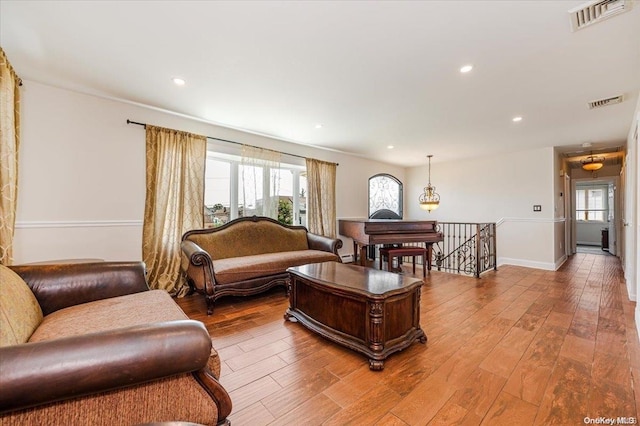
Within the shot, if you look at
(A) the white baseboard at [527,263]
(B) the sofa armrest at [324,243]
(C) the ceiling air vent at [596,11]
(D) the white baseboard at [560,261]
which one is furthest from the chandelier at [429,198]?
(C) the ceiling air vent at [596,11]

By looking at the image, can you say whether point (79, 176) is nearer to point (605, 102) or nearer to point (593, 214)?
point (605, 102)

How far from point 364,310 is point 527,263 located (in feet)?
16.5

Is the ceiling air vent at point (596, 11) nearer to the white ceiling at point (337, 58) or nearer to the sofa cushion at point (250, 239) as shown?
the white ceiling at point (337, 58)

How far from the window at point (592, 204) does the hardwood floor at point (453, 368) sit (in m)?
7.48

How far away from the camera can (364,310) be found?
194cm

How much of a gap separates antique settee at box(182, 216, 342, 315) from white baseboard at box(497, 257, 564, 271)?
387cm

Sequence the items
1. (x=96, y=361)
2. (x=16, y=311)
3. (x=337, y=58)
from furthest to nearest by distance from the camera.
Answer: (x=337, y=58)
(x=16, y=311)
(x=96, y=361)

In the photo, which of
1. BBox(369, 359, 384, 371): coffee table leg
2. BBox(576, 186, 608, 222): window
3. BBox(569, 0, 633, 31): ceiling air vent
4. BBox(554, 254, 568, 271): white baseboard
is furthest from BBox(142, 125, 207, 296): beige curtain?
BBox(576, 186, 608, 222): window

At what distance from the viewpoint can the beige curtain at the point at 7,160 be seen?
2186 mm

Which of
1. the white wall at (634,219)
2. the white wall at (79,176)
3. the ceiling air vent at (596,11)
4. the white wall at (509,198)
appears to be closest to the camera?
the ceiling air vent at (596,11)

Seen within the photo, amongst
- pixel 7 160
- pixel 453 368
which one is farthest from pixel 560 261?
pixel 7 160

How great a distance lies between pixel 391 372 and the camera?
1767mm

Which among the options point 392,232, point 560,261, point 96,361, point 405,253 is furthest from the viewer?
point 560,261

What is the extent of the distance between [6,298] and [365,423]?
1.86 metres
